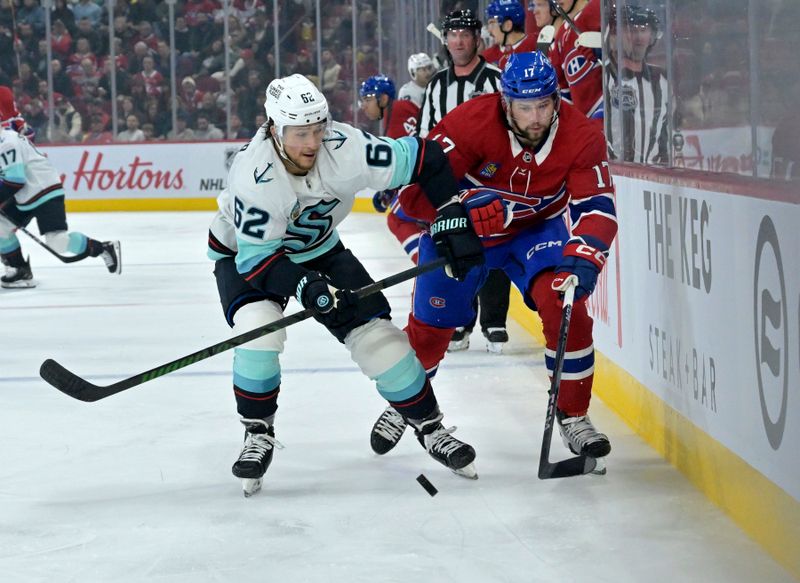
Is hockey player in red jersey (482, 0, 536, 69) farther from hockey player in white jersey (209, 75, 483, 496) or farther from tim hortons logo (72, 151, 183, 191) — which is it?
tim hortons logo (72, 151, 183, 191)

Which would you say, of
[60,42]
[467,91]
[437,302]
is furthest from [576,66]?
[60,42]

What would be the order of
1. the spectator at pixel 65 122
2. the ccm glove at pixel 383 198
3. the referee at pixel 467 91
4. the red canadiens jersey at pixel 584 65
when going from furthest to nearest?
the spectator at pixel 65 122
the ccm glove at pixel 383 198
the referee at pixel 467 91
the red canadiens jersey at pixel 584 65

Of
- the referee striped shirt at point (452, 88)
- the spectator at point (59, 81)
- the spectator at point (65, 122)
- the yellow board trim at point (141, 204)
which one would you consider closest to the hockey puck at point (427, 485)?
the referee striped shirt at point (452, 88)

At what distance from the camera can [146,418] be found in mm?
3939

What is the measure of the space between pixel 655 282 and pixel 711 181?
1.89 ft

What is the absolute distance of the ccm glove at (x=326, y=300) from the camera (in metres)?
2.90

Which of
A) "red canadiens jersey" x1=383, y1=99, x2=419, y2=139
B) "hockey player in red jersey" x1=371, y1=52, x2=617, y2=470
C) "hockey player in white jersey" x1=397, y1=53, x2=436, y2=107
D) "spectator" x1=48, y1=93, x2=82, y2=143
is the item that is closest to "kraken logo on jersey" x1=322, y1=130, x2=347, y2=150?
"hockey player in red jersey" x1=371, y1=52, x2=617, y2=470

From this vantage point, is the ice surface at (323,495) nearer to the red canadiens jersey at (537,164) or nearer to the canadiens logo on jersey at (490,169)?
the red canadiens jersey at (537,164)

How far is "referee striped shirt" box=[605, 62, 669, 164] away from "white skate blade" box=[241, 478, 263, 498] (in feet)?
4.52

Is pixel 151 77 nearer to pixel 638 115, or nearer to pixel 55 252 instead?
pixel 55 252

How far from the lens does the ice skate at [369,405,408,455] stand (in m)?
3.40

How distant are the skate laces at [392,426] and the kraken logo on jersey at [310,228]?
1.72ft

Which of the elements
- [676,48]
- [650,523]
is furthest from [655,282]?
[650,523]

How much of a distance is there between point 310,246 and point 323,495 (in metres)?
0.63
